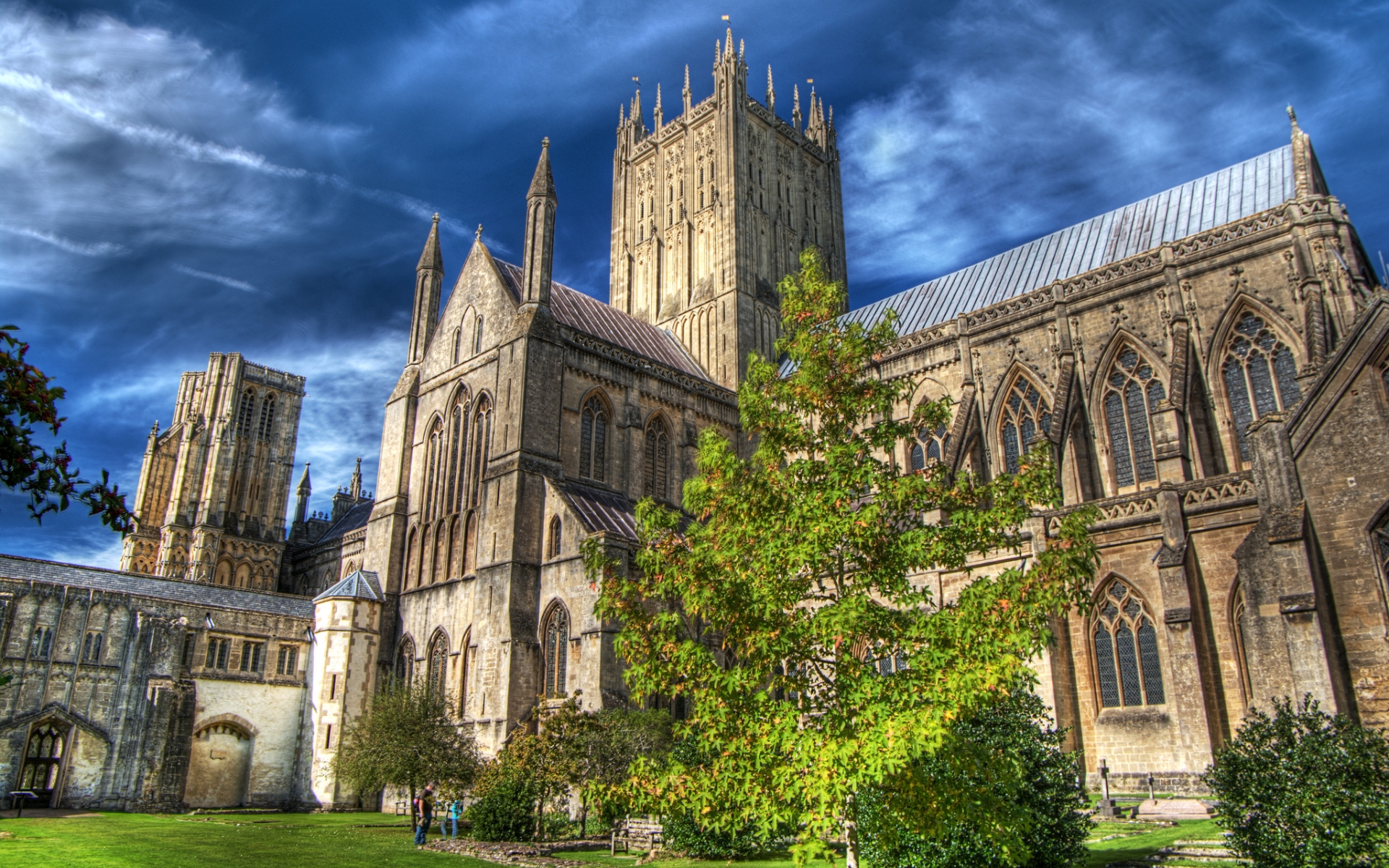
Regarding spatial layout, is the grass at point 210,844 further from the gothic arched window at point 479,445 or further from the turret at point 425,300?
the turret at point 425,300

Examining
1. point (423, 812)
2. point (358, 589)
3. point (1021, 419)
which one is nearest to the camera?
point (423, 812)

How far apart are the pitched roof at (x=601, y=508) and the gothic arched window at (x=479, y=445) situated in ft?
12.6

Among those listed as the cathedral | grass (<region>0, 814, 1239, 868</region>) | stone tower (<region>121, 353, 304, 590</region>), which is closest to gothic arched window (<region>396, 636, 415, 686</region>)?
A: the cathedral

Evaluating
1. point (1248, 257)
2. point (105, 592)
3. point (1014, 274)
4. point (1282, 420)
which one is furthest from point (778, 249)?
point (105, 592)

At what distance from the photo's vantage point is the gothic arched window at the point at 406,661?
37.6 meters

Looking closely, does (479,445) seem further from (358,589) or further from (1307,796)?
(1307,796)

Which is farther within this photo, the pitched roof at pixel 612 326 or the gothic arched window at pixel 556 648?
the pitched roof at pixel 612 326

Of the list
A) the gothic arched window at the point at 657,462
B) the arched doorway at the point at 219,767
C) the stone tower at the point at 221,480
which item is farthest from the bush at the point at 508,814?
the stone tower at the point at 221,480

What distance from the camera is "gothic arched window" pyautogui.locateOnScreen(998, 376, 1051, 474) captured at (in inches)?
1321

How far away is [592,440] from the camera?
38750mm

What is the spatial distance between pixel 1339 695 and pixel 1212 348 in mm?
13239

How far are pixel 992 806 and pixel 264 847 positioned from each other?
55.8ft

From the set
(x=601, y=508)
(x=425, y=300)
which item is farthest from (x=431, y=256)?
(x=601, y=508)

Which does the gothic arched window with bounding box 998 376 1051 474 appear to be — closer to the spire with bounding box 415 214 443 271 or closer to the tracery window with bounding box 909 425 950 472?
the tracery window with bounding box 909 425 950 472
